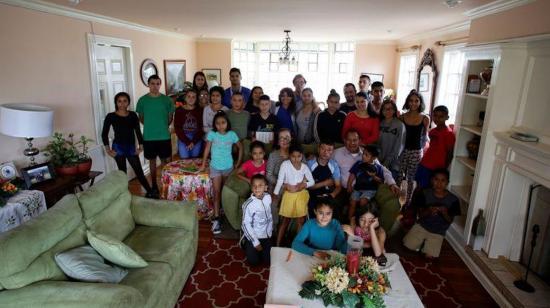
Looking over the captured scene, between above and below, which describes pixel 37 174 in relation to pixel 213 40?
below

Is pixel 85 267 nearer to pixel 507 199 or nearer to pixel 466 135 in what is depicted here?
pixel 507 199

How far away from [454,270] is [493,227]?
531 millimetres

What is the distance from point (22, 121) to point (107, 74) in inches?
83.1

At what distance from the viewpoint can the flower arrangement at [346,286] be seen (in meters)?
1.83

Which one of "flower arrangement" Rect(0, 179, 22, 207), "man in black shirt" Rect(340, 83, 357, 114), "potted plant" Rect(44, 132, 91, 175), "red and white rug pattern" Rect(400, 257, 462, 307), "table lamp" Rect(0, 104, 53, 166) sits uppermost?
"man in black shirt" Rect(340, 83, 357, 114)

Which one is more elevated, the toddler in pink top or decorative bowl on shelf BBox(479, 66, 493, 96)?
decorative bowl on shelf BBox(479, 66, 493, 96)

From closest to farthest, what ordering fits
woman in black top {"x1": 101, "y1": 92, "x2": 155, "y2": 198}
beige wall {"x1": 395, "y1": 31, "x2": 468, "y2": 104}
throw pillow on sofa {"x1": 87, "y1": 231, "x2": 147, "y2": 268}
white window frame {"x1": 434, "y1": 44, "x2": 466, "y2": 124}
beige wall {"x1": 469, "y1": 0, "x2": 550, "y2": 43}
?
throw pillow on sofa {"x1": 87, "y1": 231, "x2": 147, "y2": 268}
beige wall {"x1": 469, "y1": 0, "x2": 550, "y2": 43}
woman in black top {"x1": 101, "y1": 92, "x2": 155, "y2": 198}
beige wall {"x1": 395, "y1": 31, "x2": 468, "y2": 104}
white window frame {"x1": 434, "y1": 44, "x2": 466, "y2": 124}

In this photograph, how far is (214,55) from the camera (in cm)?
866

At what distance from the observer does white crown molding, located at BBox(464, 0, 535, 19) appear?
2.95 meters

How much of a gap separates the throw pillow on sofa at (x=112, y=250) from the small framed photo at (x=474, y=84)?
3495mm

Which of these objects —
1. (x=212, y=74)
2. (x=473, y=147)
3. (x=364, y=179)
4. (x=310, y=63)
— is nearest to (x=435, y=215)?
(x=364, y=179)

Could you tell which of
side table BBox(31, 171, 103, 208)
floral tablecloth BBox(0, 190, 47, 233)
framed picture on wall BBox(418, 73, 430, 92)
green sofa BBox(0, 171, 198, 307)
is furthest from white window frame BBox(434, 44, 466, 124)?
floral tablecloth BBox(0, 190, 47, 233)

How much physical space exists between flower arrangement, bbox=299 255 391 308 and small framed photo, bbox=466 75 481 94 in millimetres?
2511

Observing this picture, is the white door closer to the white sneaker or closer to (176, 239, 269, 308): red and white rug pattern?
the white sneaker
